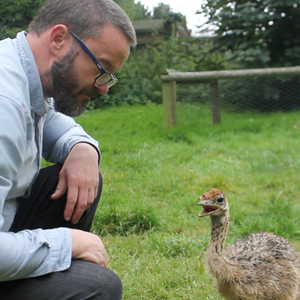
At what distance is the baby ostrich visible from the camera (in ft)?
9.09

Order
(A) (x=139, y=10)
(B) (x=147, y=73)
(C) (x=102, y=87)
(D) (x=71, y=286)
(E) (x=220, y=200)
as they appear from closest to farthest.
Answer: (D) (x=71, y=286), (C) (x=102, y=87), (E) (x=220, y=200), (A) (x=139, y=10), (B) (x=147, y=73)

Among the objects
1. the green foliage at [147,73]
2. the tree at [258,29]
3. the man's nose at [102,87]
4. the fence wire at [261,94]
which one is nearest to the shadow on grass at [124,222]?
the man's nose at [102,87]

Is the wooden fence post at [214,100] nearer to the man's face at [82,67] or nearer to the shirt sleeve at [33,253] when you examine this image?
the man's face at [82,67]

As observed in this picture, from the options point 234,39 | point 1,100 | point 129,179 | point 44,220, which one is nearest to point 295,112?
point 234,39

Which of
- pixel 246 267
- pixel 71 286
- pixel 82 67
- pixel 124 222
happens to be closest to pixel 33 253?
pixel 71 286

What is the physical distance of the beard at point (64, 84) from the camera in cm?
193

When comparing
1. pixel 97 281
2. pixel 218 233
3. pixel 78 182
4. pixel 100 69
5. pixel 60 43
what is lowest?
pixel 218 233

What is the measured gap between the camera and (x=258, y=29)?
1038 cm

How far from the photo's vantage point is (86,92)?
6.85ft

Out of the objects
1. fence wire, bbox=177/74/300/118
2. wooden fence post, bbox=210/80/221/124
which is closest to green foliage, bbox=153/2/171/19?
fence wire, bbox=177/74/300/118

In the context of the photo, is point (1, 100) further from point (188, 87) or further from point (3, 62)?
point (188, 87)

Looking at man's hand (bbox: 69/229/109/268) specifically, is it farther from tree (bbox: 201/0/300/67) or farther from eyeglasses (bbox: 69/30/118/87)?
tree (bbox: 201/0/300/67)

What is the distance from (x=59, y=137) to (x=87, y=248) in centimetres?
96

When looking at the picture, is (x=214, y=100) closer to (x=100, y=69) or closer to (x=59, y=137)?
(x=59, y=137)
